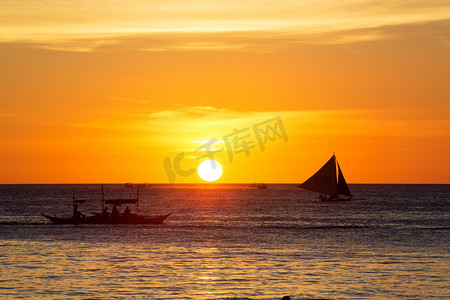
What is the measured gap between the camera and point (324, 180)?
161m

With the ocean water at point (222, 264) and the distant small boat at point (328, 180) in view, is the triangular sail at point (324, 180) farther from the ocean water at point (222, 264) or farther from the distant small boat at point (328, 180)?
the ocean water at point (222, 264)

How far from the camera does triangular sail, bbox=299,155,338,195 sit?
157625mm

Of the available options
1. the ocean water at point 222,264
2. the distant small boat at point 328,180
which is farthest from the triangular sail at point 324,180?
the ocean water at point 222,264

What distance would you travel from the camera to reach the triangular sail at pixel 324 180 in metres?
158

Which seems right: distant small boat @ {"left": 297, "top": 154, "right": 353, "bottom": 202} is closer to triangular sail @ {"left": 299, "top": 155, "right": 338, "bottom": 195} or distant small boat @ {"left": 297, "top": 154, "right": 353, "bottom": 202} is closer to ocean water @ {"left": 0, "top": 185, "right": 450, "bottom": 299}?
triangular sail @ {"left": 299, "top": 155, "right": 338, "bottom": 195}

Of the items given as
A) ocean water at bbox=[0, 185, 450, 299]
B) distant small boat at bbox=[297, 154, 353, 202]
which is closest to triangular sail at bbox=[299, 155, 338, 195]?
distant small boat at bbox=[297, 154, 353, 202]

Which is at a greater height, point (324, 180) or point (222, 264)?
point (324, 180)

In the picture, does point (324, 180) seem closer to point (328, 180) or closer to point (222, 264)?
point (328, 180)

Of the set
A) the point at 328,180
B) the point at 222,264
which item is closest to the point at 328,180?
the point at 328,180

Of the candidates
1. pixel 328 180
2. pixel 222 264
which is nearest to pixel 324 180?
pixel 328 180

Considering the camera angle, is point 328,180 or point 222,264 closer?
point 222,264

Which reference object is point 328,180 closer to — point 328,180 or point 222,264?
point 328,180

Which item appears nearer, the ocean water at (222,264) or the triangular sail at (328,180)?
the ocean water at (222,264)

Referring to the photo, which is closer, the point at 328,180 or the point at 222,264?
the point at 222,264
